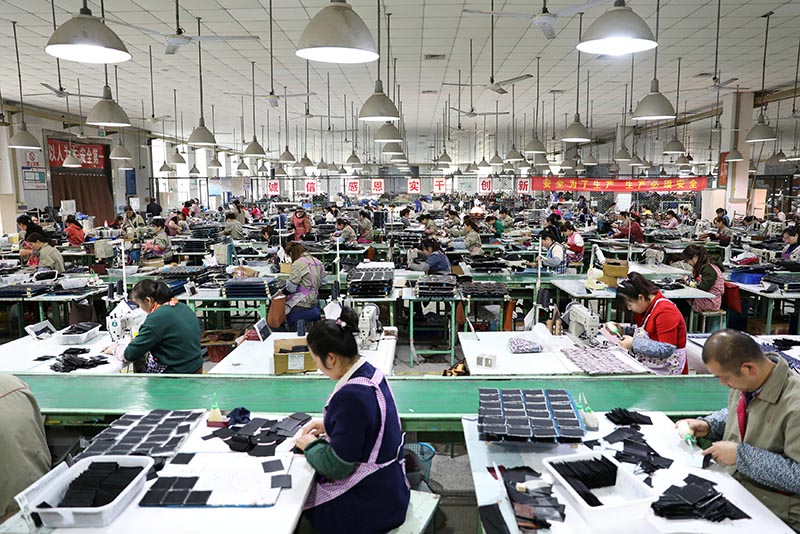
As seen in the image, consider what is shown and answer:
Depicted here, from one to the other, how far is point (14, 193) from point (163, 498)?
16709 mm

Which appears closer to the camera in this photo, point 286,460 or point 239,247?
point 286,460

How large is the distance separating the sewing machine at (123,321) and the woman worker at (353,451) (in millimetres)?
2630

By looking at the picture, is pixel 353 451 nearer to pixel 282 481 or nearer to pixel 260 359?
pixel 282 481

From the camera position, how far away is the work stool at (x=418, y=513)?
252 cm

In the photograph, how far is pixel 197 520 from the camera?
6.97 feet

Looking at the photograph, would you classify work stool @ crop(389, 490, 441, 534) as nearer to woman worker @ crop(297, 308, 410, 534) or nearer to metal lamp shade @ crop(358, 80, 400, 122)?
woman worker @ crop(297, 308, 410, 534)

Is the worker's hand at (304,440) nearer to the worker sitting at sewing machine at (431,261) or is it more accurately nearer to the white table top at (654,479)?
the white table top at (654,479)

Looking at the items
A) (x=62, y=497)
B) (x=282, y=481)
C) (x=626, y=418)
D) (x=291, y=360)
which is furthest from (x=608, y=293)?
(x=62, y=497)

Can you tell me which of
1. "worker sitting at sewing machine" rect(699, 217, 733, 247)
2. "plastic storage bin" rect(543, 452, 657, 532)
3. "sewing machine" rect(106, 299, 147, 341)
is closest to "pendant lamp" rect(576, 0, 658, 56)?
"plastic storage bin" rect(543, 452, 657, 532)

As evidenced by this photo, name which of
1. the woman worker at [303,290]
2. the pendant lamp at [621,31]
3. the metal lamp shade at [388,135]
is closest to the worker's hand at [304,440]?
the pendant lamp at [621,31]

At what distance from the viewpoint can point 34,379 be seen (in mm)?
3803

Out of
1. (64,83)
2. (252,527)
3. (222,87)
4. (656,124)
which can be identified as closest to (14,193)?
(64,83)

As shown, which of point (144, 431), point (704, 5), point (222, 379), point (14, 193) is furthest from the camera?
point (14, 193)

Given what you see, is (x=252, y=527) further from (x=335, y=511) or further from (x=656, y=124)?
(x=656, y=124)
